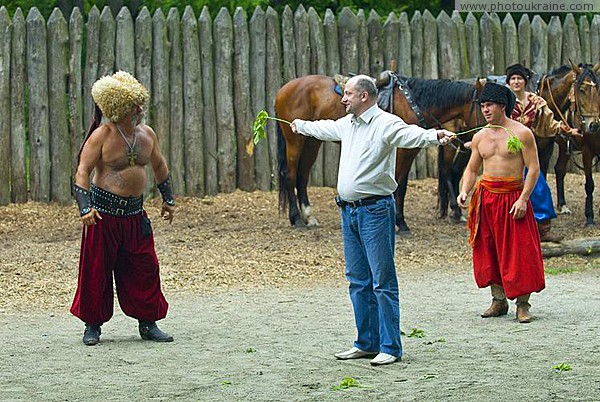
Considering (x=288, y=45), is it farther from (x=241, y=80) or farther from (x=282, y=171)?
(x=282, y=171)

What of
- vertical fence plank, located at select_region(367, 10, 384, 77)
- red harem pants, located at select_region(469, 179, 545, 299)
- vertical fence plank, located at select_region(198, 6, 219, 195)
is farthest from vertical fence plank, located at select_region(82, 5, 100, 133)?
red harem pants, located at select_region(469, 179, 545, 299)

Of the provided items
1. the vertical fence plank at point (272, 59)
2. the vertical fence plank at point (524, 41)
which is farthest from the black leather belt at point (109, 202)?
the vertical fence plank at point (524, 41)

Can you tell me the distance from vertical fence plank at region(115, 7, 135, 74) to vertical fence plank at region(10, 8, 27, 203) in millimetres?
1118

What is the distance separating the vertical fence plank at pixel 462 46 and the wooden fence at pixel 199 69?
0.05 ft

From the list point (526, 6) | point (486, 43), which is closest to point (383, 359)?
point (486, 43)

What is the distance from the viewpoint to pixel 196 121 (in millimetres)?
15414

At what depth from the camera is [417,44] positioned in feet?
54.7

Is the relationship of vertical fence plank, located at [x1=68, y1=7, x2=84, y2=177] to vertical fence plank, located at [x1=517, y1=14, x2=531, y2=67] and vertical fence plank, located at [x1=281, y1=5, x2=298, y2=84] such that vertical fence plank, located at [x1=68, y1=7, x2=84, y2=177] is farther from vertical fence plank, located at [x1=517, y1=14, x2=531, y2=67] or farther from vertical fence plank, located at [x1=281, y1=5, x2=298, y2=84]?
vertical fence plank, located at [x1=517, y1=14, x2=531, y2=67]

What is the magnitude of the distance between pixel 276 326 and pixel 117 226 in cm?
140

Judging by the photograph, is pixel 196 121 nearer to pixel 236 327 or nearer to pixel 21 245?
pixel 21 245

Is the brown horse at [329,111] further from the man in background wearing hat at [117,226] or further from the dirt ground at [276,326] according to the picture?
the man in background wearing hat at [117,226]

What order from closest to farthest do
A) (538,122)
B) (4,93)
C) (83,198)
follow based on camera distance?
(83,198) → (538,122) → (4,93)

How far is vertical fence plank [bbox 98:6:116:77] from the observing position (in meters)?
15.0

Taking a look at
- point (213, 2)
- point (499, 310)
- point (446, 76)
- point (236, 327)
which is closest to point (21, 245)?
point (236, 327)
